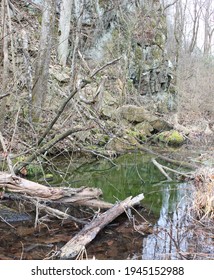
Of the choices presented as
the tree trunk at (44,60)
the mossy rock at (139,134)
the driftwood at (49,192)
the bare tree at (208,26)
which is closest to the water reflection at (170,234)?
the driftwood at (49,192)

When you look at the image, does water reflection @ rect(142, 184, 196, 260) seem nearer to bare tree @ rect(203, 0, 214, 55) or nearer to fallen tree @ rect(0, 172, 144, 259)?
fallen tree @ rect(0, 172, 144, 259)

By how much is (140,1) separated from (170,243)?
1849 cm

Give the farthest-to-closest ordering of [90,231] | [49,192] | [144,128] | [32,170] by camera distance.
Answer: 1. [144,128]
2. [32,170]
3. [49,192]
4. [90,231]

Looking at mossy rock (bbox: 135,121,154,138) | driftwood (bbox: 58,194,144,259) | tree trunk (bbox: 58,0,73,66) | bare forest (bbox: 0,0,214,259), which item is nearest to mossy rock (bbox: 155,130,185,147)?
bare forest (bbox: 0,0,214,259)

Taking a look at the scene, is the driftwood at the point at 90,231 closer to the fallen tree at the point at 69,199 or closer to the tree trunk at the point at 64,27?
the fallen tree at the point at 69,199

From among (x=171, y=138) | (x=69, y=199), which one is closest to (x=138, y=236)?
(x=69, y=199)

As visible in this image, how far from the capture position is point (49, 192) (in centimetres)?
501

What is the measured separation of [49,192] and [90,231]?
100cm

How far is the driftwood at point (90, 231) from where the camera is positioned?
386cm

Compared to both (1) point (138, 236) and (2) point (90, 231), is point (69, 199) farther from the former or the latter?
(1) point (138, 236)

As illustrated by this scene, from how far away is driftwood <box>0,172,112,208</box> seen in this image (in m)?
4.92
